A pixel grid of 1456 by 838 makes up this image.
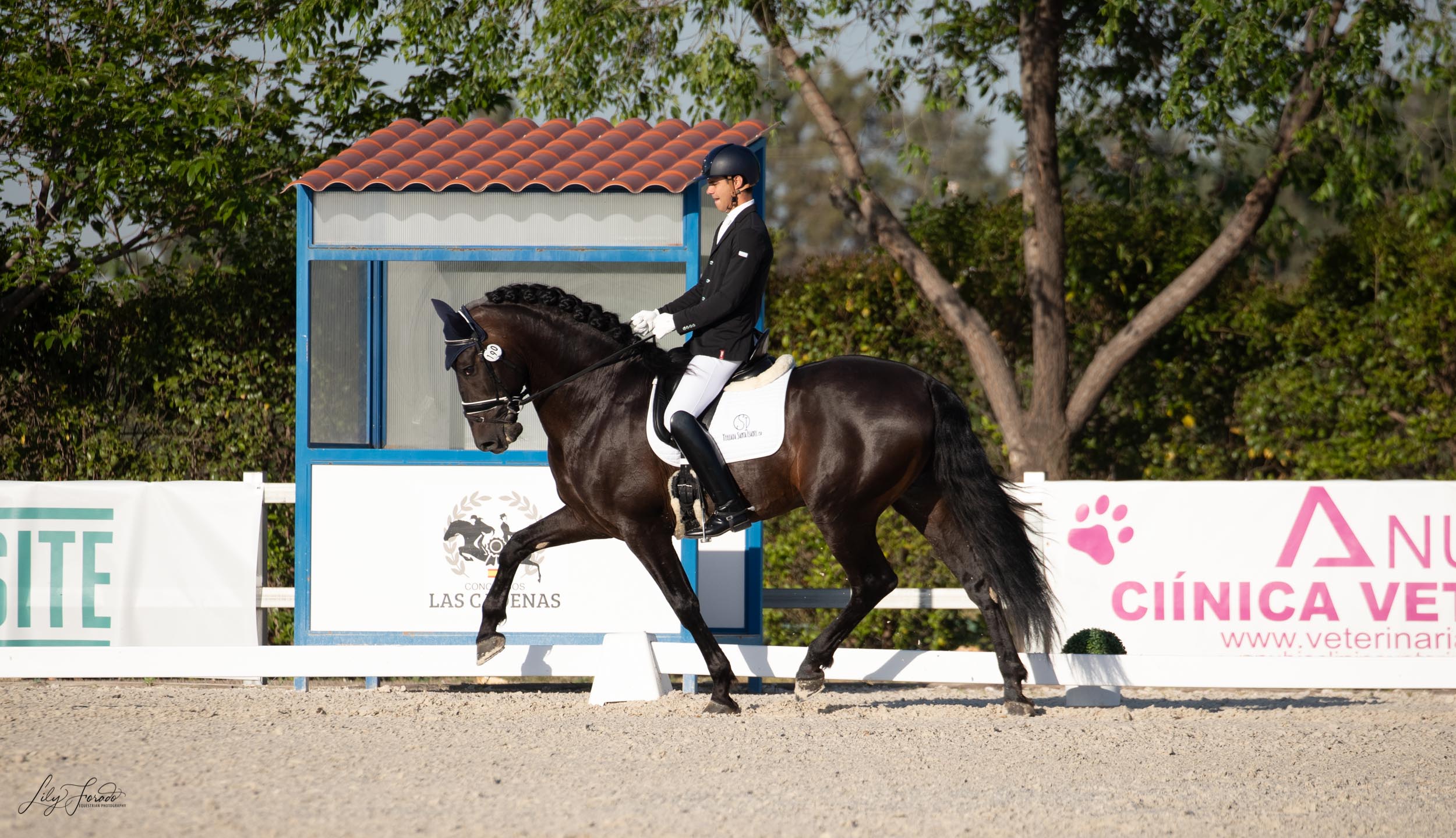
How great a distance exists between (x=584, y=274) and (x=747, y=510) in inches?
116

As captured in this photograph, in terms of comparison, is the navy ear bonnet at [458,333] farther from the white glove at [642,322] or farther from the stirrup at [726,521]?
the stirrup at [726,521]

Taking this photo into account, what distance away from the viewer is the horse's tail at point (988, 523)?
6227mm

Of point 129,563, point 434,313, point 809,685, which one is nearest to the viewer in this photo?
point 809,685

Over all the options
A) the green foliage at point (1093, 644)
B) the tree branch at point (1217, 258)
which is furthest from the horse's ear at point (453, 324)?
the tree branch at point (1217, 258)

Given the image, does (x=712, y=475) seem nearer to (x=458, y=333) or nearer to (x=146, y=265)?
(x=458, y=333)

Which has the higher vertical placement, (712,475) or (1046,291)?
(1046,291)

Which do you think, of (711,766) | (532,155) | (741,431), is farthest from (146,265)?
(711,766)

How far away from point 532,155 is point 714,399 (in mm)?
2503

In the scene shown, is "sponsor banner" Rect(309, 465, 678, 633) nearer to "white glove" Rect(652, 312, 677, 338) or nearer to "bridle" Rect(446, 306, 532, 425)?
"bridle" Rect(446, 306, 532, 425)

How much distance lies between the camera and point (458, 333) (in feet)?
20.4

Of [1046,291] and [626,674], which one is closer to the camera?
Answer: [626,674]

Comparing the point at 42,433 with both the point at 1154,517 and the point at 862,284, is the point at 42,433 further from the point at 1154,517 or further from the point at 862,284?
the point at 1154,517

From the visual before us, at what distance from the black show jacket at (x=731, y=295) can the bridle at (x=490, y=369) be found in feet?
0.79

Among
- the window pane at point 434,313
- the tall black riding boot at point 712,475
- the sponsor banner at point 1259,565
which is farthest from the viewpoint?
the window pane at point 434,313
